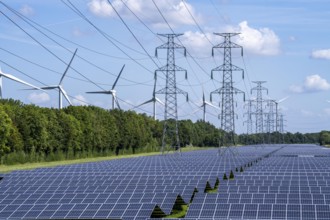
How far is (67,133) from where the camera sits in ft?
307

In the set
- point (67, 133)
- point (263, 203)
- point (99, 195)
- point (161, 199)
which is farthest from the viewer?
point (67, 133)

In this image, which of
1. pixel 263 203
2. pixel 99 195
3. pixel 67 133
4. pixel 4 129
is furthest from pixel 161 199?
pixel 67 133

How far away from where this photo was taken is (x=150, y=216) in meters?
25.6

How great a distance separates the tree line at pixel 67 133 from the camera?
7969 cm

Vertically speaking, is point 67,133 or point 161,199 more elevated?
point 67,133

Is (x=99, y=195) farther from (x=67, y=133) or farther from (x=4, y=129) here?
(x=67, y=133)

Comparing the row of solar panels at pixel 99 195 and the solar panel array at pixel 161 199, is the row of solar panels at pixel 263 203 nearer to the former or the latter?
the solar panel array at pixel 161 199

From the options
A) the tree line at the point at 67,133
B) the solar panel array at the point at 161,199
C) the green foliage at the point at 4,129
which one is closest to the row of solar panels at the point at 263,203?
the solar panel array at the point at 161,199

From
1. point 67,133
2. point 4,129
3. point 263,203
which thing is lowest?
point 263,203

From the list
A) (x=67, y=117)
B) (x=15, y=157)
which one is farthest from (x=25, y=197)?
(x=67, y=117)

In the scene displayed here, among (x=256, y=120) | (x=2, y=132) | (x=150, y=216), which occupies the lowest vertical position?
(x=150, y=216)

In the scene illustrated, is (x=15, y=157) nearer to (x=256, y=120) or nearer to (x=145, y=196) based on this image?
(x=145, y=196)

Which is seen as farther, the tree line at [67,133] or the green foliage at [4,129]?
the tree line at [67,133]

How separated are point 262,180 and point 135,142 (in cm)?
9293
